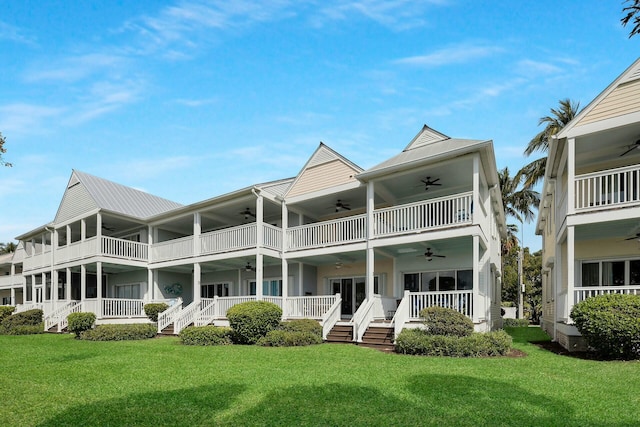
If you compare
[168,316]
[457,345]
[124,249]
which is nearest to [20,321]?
[124,249]

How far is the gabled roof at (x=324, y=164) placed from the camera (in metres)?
18.0

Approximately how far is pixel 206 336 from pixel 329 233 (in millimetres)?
6354

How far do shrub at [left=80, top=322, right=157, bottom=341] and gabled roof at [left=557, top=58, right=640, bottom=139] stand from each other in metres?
16.9

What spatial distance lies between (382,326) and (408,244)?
10.1 feet

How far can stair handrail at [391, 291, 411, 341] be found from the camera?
45.0ft

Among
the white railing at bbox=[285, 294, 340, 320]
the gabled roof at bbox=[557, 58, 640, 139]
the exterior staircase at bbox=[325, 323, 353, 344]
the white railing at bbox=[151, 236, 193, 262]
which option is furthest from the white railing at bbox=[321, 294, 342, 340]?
the gabled roof at bbox=[557, 58, 640, 139]

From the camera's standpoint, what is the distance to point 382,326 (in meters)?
14.8

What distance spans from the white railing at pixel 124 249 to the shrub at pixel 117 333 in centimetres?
586

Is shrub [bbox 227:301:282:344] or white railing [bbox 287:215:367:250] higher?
white railing [bbox 287:215:367:250]

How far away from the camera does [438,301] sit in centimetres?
1406

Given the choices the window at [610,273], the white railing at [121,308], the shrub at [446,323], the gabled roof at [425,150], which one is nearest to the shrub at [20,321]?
the white railing at [121,308]

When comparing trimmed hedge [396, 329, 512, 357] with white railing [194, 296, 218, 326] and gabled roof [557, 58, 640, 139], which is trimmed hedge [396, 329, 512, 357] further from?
white railing [194, 296, 218, 326]

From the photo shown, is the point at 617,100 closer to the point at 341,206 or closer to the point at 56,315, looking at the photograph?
the point at 341,206

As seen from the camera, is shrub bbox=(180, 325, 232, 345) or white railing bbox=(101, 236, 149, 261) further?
white railing bbox=(101, 236, 149, 261)
